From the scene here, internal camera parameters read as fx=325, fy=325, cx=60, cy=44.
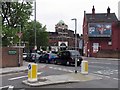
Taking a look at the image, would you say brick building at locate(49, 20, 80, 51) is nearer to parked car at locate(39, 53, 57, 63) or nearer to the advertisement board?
the advertisement board

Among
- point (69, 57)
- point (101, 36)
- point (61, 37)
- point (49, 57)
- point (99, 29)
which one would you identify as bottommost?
point (49, 57)

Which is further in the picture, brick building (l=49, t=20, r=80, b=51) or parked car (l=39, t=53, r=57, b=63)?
brick building (l=49, t=20, r=80, b=51)

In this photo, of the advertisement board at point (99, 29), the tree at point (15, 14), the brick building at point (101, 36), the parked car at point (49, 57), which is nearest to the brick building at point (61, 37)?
the brick building at point (101, 36)

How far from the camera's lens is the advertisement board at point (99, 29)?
8075 centimetres

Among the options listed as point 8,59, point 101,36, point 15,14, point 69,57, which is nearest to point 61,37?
point 101,36

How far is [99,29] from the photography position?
269 ft

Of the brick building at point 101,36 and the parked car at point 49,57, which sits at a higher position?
the brick building at point 101,36

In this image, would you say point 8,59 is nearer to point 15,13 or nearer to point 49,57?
point 15,13

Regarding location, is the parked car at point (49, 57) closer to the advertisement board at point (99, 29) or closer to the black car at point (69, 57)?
the black car at point (69, 57)

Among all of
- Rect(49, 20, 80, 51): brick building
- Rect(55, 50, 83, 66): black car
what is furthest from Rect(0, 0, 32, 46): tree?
Rect(49, 20, 80, 51): brick building

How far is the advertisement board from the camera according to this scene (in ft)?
265

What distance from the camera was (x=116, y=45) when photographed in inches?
2916

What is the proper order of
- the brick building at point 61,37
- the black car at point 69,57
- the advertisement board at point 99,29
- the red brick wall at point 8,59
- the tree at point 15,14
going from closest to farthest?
the red brick wall at point 8,59, the black car at point 69,57, the tree at point 15,14, the advertisement board at point 99,29, the brick building at point 61,37

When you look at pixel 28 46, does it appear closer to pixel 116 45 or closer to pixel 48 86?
pixel 116 45
